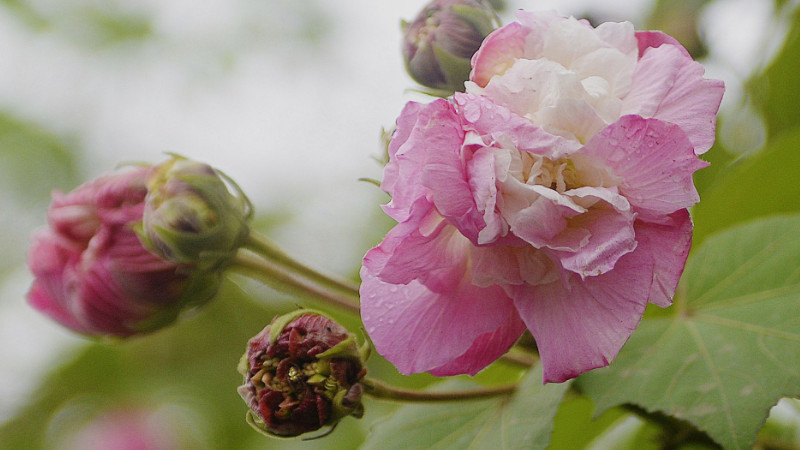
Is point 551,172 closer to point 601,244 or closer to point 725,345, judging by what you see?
point 601,244

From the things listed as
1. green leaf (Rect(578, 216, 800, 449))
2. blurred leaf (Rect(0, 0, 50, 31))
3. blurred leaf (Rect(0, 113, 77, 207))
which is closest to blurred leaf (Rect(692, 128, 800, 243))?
green leaf (Rect(578, 216, 800, 449))

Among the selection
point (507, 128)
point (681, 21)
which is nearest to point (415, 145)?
point (507, 128)

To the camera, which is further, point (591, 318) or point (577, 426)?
point (577, 426)

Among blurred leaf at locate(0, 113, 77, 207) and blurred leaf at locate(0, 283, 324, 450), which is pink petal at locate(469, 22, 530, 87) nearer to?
blurred leaf at locate(0, 283, 324, 450)

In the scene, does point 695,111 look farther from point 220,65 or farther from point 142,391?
point 220,65

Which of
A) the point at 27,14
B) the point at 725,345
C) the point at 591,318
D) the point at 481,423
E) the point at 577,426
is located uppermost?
the point at 591,318

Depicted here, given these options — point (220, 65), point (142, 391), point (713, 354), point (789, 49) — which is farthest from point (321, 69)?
point (713, 354)
